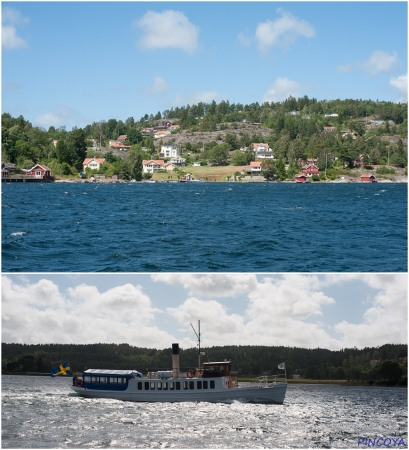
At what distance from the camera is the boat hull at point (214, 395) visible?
1153 inches

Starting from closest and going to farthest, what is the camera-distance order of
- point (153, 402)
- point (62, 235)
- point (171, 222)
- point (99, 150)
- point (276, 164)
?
point (153, 402)
point (62, 235)
point (171, 222)
point (276, 164)
point (99, 150)

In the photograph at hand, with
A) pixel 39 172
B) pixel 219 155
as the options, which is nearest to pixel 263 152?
pixel 219 155

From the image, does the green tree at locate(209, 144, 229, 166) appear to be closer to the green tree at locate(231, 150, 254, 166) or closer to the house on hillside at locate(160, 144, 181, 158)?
the green tree at locate(231, 150, 254, 166)

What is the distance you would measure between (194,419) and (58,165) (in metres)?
108

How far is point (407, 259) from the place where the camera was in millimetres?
31516

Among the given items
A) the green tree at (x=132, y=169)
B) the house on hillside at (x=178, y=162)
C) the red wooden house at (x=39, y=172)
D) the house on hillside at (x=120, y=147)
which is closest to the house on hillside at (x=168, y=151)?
the house on hillside at (x=120, y=147)

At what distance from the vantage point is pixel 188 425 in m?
22.4

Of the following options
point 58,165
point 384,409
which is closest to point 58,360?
point 384,409

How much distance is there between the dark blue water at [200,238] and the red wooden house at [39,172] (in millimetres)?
59778

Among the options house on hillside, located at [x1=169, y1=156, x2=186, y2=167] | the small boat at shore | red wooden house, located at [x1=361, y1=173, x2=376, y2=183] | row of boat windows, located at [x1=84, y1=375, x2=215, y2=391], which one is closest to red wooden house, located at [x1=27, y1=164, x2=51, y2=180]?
house on hillside, located at [x1=169, y1=156, x2=186, y2=167]

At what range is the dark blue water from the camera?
97.3 ft

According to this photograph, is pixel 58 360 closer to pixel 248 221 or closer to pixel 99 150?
pixel 248 221

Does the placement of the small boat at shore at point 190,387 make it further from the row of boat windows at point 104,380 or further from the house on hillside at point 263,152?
the house on hillside at point 263,152

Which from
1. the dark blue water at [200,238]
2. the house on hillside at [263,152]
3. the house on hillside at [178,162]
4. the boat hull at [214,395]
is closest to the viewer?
the boat hull at [214,395]
